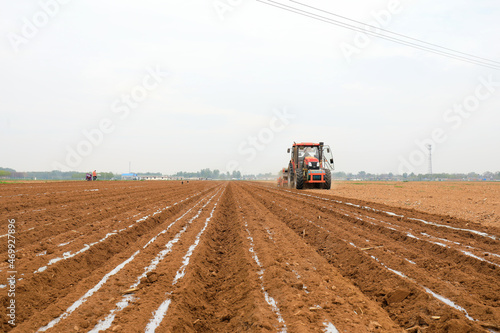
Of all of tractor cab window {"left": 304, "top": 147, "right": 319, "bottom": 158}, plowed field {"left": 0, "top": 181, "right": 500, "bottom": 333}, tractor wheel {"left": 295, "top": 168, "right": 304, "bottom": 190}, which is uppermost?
tractor cab window {"left": 304, "top": 147, "right": 319, "bottom": 158}

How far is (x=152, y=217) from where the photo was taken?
10.3m

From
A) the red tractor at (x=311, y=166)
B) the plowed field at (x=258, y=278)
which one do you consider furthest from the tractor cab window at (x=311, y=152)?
the plowed field at (x=258, y=278)

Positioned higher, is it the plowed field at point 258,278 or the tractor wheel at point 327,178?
the tractor wheel at point 327,178

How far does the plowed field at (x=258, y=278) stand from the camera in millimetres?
3482

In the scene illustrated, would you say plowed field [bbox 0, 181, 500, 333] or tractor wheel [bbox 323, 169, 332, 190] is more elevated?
tractor wheel [bbox 323, 169, 332, 190]

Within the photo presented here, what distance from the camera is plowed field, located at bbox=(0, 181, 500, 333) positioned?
348 cm

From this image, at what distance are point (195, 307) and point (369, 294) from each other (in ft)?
7.62

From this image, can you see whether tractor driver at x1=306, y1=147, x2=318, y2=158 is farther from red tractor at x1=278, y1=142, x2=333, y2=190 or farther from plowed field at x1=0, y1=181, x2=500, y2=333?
plowed field at x1=0, y1=181, x2=500, y2=333

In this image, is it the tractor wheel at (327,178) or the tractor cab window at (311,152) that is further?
the tractor cab window at (311,152)

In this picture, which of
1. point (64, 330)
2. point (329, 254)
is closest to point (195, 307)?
point (64, 330)

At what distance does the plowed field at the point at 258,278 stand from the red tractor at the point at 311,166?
15108mm

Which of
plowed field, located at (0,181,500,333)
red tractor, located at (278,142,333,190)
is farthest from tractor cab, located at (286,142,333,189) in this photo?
plowed field, located at (0,181,500,333)

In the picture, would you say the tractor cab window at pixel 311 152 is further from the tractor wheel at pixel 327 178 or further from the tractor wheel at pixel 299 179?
the tractor wheel at pixel 299 179

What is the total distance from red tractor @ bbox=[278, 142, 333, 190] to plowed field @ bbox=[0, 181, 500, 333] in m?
15.1
